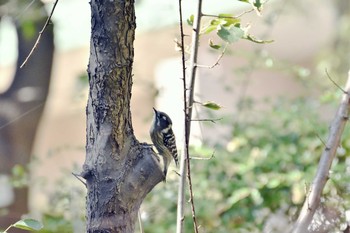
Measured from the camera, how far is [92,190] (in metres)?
1.49

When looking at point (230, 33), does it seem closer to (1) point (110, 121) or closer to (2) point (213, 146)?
(1) point (110, 121)

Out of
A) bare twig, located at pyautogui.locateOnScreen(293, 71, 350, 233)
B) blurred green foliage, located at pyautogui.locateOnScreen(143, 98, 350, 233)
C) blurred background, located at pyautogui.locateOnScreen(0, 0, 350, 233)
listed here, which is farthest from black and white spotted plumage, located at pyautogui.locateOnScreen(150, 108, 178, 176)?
bare twig, located at pyautogui.locateOnScreen(293, 71, 350, 233)

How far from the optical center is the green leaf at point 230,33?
4.92 ft

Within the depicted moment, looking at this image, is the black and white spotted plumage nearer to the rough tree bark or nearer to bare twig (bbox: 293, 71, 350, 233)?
bare twig (bbox: 293, 71, 350, 233)

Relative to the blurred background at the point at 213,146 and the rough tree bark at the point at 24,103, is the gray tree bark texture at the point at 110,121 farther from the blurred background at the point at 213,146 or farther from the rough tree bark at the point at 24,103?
the rough tree bark at the point at 24,103

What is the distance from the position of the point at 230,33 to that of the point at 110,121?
0.29 metres

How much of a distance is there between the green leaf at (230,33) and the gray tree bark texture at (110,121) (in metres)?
0.18

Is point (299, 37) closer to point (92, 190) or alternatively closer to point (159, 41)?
point (159, 41)

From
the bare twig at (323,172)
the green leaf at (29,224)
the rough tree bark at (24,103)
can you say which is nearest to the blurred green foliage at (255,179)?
the bare twig at (323,172)

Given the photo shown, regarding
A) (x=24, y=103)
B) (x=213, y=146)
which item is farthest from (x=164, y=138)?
(x=24, y=103)

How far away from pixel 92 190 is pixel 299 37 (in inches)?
318

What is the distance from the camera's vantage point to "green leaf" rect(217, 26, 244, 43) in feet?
4.92

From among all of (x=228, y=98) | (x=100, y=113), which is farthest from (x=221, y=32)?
(x=228, y=98)

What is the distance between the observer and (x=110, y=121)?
4.87 ft
